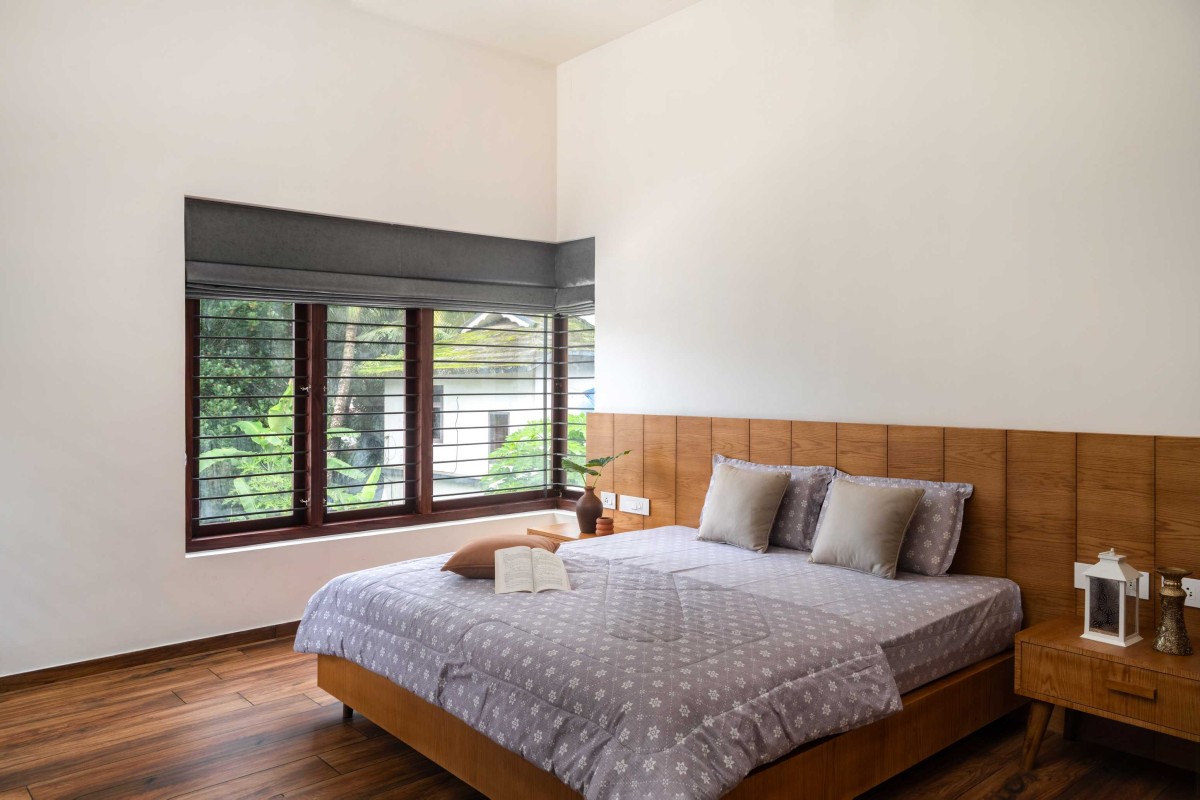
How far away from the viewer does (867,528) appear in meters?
3.26

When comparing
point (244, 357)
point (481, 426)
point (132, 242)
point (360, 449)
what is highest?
point (132, 242)

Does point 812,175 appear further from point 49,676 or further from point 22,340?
point 49,676

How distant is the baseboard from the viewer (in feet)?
11.8

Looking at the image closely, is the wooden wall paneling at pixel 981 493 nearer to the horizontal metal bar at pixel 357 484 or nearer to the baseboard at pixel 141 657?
the horizontal metal bar at pixel 357 484

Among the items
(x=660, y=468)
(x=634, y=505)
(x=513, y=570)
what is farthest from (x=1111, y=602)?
(x=634, y=505)

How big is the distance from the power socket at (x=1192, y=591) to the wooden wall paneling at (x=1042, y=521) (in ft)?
1.16

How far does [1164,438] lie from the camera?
2.88 m

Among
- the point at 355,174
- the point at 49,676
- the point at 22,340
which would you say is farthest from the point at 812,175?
the point at 49,676

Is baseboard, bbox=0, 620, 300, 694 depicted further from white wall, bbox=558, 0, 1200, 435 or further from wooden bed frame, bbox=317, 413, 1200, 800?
white wall, bbox=558, 0, 1200, 435

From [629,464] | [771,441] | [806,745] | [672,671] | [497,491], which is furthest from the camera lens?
[497,491]

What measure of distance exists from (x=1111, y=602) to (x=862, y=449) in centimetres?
117

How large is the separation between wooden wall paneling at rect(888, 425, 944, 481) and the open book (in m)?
1.51

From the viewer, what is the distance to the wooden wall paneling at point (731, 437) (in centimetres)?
420

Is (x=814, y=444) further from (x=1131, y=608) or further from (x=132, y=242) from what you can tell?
(x=132, y=242)
